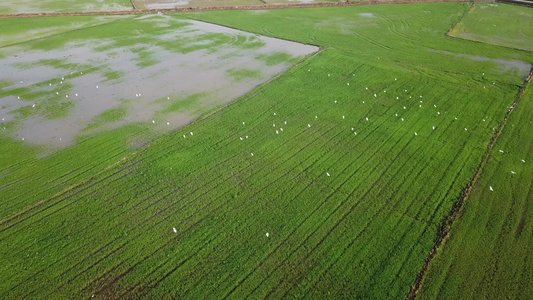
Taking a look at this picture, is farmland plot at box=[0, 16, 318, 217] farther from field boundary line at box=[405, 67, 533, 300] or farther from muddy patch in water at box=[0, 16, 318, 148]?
field boundary line at box=[405, 67, 533, 300]

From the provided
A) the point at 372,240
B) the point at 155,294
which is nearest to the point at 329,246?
the point at 372,240

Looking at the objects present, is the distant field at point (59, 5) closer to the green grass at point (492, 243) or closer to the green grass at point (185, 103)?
the green grass at point (185, 103)

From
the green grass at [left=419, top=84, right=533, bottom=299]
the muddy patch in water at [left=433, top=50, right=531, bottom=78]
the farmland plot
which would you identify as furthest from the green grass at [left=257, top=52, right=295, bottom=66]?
the green grass at [left=419, top=84, right=533, bottom=299]

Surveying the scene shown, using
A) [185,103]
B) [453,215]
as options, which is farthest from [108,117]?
[453,215]

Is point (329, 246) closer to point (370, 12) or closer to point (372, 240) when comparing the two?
point (372, 240)

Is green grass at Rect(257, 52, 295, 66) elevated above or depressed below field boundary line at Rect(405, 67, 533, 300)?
above

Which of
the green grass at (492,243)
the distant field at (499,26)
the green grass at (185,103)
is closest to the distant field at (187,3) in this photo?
the distant field at (499,26)
